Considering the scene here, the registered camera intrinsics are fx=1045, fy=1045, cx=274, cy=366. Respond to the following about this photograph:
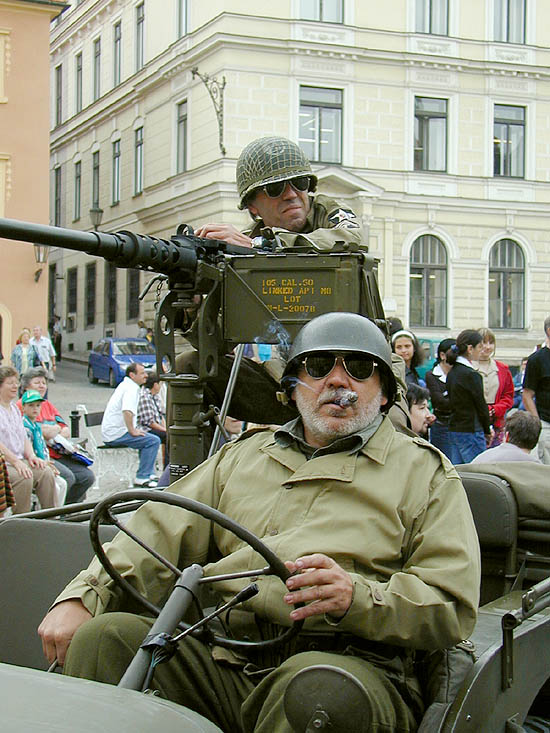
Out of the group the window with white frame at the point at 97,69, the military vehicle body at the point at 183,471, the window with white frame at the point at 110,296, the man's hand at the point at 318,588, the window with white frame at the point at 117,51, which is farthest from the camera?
the window with white frame at the point at 97,69

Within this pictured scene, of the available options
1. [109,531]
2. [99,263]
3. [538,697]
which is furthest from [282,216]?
[99,263]

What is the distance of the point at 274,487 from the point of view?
336 centimetres

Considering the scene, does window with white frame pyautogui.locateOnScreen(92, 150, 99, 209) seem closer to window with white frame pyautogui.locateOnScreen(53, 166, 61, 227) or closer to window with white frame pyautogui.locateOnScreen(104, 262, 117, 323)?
window with white frame pyautogui.locateOnScreen(104, 262, 117, 323)

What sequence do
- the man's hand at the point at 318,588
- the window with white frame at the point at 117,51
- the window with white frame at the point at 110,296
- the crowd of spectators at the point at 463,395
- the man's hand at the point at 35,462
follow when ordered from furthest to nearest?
1. the window with white frame at the point at 110,296
2. the window with white frame at the point at 117,51
3. the crowd of spectators at the point at 463,395
4. the man's hand at the point at 35,462
5. the man's hand at the point at 318,588

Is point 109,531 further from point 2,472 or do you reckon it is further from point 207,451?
point 2,472

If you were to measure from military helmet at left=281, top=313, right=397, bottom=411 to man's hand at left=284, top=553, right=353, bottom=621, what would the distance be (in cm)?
79

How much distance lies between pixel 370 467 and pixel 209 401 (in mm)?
1947

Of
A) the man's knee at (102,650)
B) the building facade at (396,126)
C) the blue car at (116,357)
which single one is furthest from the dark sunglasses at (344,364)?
the building facade at (396,126)

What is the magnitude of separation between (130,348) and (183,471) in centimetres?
2268

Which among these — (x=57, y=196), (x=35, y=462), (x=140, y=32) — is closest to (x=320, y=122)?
(x=140, y=32)

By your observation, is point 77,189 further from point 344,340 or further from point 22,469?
point 344,340

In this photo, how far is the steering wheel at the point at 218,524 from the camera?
2.66m

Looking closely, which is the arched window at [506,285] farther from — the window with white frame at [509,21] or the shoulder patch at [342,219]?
the shoulder patch at [342,219]

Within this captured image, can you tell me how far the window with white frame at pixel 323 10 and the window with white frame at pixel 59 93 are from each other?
585 inches
